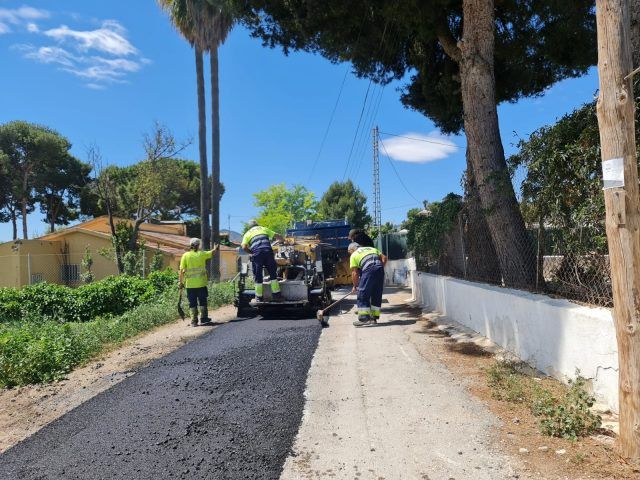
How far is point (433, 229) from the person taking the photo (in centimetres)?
1108

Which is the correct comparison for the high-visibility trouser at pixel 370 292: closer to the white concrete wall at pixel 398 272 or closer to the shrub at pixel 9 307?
the white concrete wall at pixel 398 272

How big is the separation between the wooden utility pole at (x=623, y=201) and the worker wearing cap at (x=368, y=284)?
5972 mm

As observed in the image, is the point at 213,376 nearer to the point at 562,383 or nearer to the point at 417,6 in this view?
the point at 562,383

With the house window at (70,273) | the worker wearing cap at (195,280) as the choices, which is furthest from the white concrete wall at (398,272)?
the house window at (70,273)

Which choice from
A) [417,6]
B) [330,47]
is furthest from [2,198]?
[417,6]

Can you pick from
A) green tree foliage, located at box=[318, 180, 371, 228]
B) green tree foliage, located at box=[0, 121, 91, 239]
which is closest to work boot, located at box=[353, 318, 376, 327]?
green tree foliage, located at box=[0, 121, 91, 239]

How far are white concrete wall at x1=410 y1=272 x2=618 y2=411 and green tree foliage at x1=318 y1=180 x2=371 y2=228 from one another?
4088cm

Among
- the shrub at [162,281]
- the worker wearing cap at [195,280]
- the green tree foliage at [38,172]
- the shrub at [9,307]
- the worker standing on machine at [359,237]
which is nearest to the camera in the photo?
the worker wearing cap at [195,280]

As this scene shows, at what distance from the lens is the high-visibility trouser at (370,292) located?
9227 mm

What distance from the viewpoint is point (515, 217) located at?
25.1 feet

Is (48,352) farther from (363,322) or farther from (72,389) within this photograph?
(363,322)

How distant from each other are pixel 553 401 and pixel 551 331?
93 cm

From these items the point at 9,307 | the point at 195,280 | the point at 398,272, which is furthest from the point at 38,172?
the point at 195,280

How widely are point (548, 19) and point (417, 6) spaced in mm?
3620
